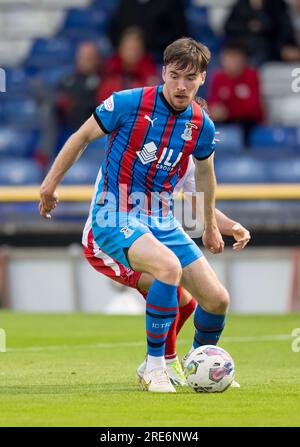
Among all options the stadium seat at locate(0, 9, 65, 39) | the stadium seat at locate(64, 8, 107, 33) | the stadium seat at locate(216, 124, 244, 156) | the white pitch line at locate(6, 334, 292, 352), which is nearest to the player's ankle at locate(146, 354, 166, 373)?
the white pitch line at locate(6, 334, 292, 352)

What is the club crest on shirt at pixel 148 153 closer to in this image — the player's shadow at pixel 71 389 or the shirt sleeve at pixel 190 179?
the shirt sleeve at pixel 190 179

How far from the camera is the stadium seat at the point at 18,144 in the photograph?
55.6ft

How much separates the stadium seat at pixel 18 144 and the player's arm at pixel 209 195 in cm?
919

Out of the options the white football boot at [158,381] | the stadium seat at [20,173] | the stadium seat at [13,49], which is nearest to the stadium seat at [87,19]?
the stadium seat at [13,49]

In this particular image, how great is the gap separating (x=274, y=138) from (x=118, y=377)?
795cm

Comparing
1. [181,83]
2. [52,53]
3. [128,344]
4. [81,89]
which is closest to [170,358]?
[181,83]

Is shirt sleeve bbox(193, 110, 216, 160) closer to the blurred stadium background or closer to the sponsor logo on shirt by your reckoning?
the sponsor logo on shirt

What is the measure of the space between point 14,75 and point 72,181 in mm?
2923

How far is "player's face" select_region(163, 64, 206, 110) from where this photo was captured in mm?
7301

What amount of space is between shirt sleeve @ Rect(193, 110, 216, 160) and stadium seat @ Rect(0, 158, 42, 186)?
8.33 metres

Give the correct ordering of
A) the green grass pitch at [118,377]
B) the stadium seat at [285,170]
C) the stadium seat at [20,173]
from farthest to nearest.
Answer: the stadium seat at [20,173]
the stadium seat at [285,170]
the green grass pitch at [118,377]

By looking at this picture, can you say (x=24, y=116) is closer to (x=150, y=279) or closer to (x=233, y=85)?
(x=233, y=85)

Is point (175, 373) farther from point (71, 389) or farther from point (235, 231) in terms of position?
point (235, 231)

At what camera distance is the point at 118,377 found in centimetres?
831
